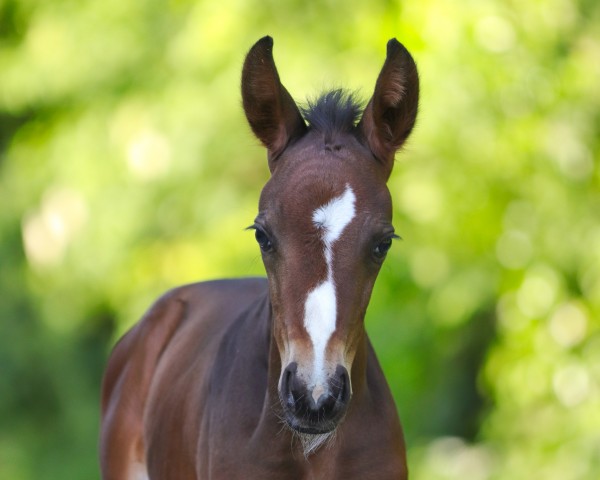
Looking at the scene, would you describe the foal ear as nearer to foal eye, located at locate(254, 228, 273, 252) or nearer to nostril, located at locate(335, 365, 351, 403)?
foal eye, located at locate(254, 228, 273, 252)

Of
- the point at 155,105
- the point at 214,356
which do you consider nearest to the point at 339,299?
the point at 214,356

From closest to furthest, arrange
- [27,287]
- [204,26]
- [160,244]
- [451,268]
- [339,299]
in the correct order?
1. [339,299]
2. [204,26]
3. [451,268]
4. [160,244]
5. [27,287]

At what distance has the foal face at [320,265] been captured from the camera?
4.06 m

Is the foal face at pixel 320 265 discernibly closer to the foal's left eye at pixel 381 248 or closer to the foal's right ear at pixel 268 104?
the foal's left eye at pixel 381 248

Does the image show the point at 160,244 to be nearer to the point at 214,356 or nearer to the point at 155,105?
the point at 155,105

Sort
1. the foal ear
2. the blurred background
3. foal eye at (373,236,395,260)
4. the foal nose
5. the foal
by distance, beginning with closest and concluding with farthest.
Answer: the foal nose
the foal
foal eye at (373,236,395,260)
the foal ear
the blurred background

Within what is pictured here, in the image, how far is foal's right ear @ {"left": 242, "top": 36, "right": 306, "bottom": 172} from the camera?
472 cm

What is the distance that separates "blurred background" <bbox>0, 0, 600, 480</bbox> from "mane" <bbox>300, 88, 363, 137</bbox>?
378 cm

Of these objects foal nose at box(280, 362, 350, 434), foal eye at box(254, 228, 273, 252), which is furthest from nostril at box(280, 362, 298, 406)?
foal eye at box(254, 228, 273, 252)

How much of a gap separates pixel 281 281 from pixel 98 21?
8129mm

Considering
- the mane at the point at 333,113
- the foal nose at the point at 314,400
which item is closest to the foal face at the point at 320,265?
the foal nose at the point at 314,400

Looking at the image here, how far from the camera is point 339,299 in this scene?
4172 mm

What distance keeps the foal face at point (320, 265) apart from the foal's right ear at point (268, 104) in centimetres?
26

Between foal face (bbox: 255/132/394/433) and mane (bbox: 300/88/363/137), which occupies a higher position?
mane (bbox: 300/88/363/137)
